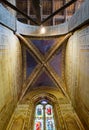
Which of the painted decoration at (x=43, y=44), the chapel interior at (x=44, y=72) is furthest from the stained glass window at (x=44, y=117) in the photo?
the painted decoration at (x=43, y=44)

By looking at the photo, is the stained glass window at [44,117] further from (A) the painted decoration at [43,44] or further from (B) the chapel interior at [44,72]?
(A) the painted decoration at [43,44]

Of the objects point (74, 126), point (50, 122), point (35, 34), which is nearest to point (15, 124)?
point (50, 122)

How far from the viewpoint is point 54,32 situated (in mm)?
9234

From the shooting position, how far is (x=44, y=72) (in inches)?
410

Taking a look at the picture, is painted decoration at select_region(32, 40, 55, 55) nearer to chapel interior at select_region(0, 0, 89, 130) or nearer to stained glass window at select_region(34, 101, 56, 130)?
chapel interior at select_region(0, 0, 89, 130)

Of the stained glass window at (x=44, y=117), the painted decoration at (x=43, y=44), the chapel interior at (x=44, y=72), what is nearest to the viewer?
the chapel interior at (x=44, y=72)

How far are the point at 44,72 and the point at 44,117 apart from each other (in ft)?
8.80

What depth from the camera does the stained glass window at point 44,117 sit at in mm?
7730

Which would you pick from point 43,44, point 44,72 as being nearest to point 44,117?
point 44,72

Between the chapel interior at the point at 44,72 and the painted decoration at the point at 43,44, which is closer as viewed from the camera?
the chapel interior at the point at 44,72

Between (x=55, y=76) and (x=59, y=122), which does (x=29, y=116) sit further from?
(x=55, y=76)

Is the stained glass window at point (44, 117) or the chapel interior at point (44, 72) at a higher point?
the chapel interior at point (44, 72)

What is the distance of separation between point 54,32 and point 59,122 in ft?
13.2

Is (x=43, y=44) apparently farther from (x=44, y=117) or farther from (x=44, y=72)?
(x=44, y=117)
